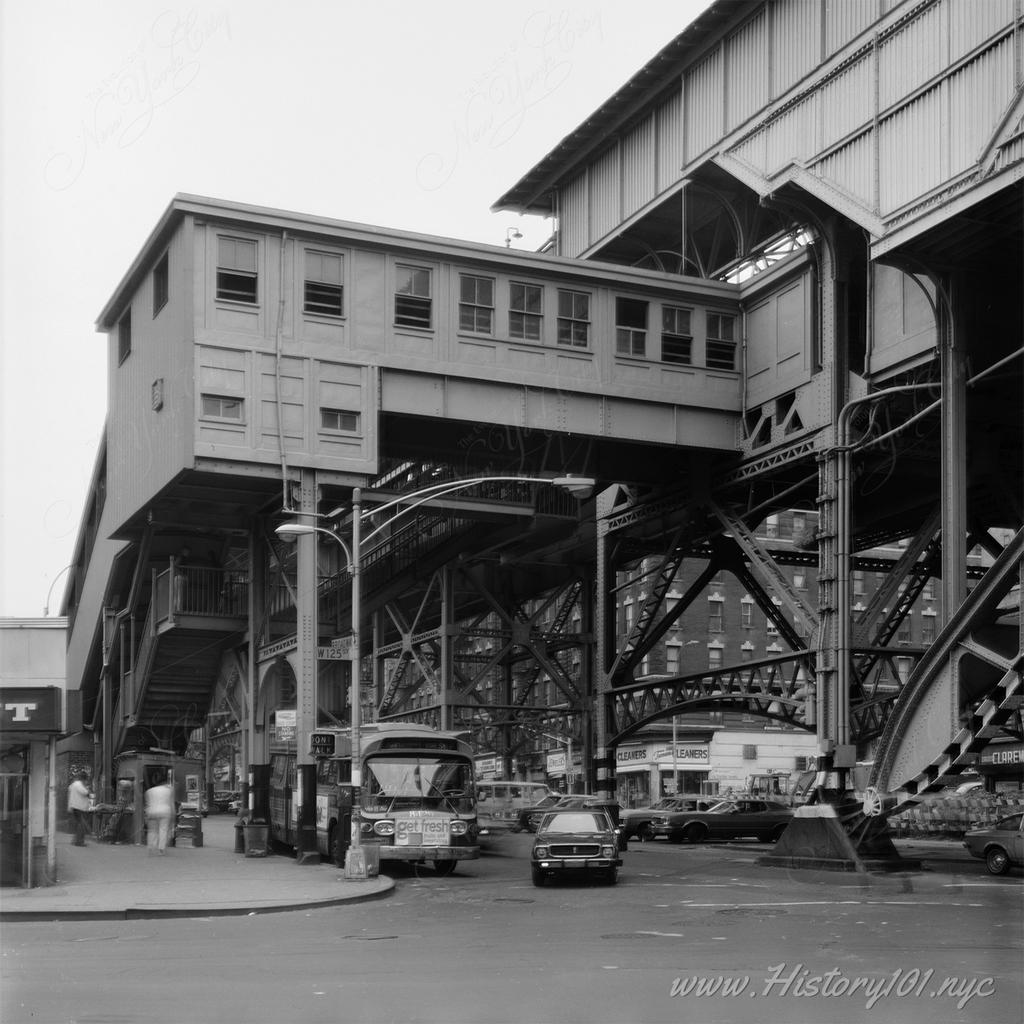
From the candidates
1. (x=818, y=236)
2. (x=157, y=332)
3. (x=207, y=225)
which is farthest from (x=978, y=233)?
(x=157, y=332)

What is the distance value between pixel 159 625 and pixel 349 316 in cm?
1405

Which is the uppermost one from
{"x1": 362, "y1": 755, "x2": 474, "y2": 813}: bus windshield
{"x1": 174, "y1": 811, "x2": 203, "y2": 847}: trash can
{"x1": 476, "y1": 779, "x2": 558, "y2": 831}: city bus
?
{"x1": 362, "y1": 755, "x2": 474, "y2": 813}: bus windshield

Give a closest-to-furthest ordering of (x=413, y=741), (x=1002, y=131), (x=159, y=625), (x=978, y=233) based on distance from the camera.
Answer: (x=1002, y=131)
(x=978, y=233)
(x=413, y=741)
(x=159, y=625)

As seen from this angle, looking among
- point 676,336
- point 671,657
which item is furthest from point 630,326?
point 671,657

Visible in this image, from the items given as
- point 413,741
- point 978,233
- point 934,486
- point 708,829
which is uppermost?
point 978,233

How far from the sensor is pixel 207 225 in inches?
1399

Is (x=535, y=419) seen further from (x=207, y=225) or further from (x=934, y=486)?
(x=934, y=486)

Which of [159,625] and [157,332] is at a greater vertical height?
[157,332]

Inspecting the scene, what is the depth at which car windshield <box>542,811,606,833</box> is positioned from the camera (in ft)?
95.3

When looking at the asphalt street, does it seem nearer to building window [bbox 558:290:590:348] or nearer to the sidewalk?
the sidewalk

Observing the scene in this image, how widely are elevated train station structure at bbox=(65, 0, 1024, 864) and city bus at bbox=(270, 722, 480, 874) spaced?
179 centimetres

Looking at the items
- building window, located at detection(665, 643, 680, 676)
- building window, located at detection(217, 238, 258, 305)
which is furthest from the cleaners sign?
building window, located at detection(217, 238, 258, 305)

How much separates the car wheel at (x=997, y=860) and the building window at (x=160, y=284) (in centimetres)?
2372

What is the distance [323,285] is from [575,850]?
1558 cm
